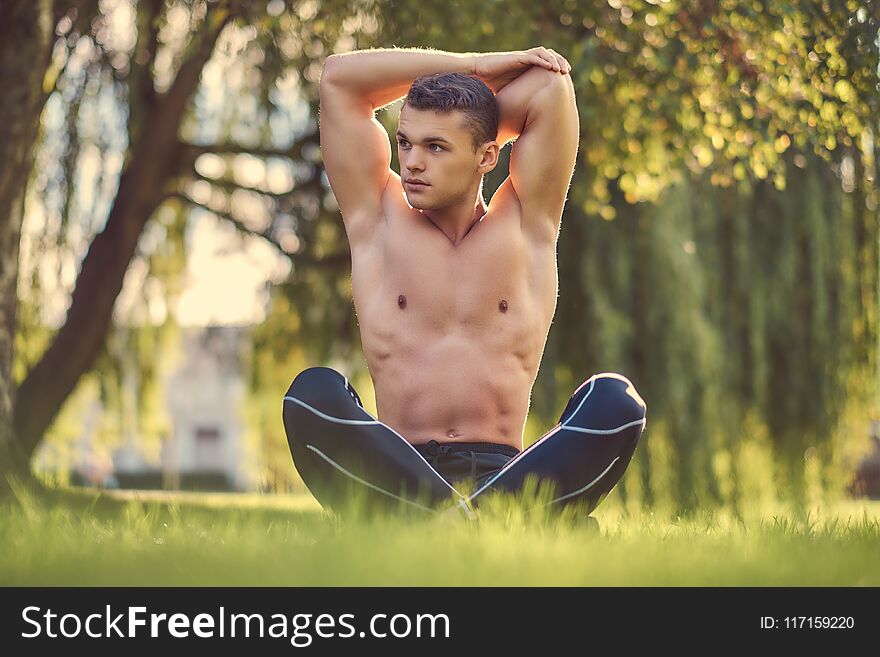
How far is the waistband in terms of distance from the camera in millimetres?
2949

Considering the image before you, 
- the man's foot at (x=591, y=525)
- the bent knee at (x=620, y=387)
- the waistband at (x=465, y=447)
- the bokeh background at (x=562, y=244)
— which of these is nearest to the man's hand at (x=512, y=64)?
the bent knee at (x=620, y=387)

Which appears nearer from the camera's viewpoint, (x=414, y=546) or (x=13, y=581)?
(x=13, y=581)

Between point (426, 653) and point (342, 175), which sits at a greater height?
point (342, 175)

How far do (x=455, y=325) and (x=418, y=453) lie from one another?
0.48 metres

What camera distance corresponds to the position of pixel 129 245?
767 cm

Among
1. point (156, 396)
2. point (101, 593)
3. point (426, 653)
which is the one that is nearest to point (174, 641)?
point (101, 593)

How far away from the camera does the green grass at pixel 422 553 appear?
190cm

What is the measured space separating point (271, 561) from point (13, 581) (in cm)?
46

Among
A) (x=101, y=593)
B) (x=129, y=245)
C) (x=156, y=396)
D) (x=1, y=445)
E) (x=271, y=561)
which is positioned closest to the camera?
(x=101, y=593)

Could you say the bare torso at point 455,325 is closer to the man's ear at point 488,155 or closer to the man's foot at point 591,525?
the man's ear at point 488,155

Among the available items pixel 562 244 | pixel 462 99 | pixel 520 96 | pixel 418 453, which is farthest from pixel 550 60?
pixel 562 244

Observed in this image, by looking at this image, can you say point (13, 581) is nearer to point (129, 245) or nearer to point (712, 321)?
point (129, 245)

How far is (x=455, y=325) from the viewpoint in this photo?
10.1 feet

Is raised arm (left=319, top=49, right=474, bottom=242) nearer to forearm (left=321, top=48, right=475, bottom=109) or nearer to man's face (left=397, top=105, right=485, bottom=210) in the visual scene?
forearm (left=321, top=48, right=475, bottom=109)
